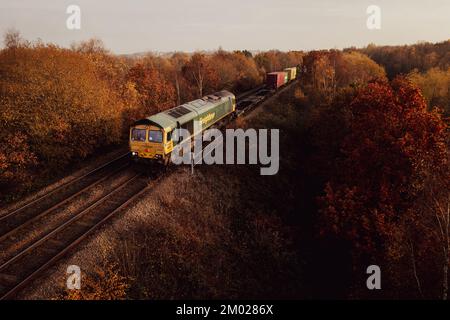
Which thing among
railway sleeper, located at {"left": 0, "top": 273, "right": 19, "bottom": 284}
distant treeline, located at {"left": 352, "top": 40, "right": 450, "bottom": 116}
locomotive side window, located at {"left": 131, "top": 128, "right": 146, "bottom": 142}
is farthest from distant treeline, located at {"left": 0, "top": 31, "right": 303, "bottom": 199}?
distant treeline, located at {"left": 352, "top": 40, "right": 450, "bottom": 116}

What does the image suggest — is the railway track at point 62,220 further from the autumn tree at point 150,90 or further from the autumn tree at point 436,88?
the autumn tree at point 436,88

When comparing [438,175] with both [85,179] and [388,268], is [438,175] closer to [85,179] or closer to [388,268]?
[388,268]

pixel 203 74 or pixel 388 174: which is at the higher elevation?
pixel 203 74

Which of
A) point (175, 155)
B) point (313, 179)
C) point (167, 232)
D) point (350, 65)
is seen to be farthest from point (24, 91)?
point (350, 65)

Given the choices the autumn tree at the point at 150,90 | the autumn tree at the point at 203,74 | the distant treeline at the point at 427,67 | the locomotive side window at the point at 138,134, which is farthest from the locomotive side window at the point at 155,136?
the distant treeline at the point at 427,67

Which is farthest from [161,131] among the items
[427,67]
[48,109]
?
[427,67]

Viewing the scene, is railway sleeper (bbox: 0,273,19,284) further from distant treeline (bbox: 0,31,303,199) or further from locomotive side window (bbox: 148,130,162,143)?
locomotive side window (bbox: 148,130,162,143)

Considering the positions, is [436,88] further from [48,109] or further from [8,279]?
[8,279]
